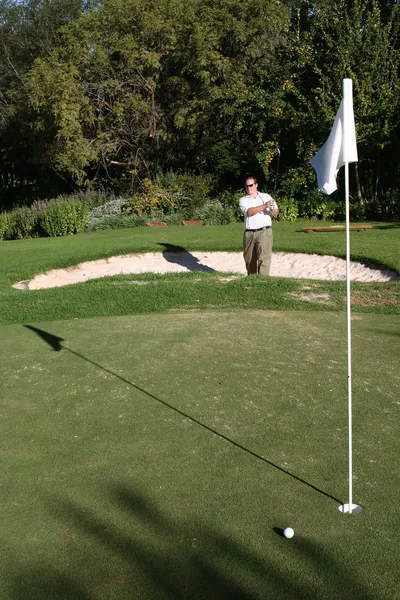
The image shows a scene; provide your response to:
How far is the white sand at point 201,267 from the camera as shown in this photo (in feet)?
44.6

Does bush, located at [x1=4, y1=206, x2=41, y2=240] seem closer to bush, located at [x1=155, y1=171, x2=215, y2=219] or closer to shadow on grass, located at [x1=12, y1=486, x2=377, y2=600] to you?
bush, located at [x1=155, y1=171, x2=215, y2=219]

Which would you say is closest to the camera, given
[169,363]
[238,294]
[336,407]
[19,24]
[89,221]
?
[336,407]

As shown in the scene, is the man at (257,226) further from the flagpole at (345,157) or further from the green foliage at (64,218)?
the green foliage at (64,218)

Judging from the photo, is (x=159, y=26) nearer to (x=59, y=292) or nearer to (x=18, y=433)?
(x=59, y=292)

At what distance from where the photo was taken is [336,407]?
5.22 m

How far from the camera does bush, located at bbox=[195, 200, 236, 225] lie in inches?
968

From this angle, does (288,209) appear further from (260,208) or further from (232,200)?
(260,208)

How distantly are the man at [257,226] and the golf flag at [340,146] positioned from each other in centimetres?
679

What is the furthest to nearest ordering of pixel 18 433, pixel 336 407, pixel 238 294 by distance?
pixel 238 294 < pixel 336 407 < pixel 18 433

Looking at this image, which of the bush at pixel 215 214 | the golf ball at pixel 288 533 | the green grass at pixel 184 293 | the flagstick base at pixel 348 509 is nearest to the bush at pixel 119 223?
the bush at pixel 215 214

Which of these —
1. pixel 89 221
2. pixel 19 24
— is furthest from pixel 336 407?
pixel 19 24

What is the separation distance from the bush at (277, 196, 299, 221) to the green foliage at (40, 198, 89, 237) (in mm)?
7544

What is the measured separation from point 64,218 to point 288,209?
8.72m

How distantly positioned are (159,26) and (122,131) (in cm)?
490
